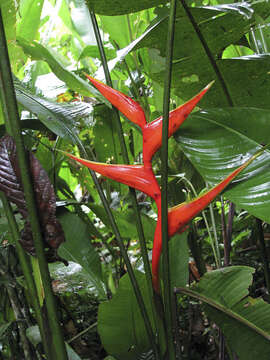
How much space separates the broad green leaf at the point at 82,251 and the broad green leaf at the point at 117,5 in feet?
1.17

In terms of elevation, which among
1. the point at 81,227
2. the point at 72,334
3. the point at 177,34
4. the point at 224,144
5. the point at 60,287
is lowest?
the point at 72,334

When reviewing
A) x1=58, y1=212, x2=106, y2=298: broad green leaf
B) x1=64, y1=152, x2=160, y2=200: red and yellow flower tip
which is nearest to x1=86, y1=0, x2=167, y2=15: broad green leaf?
x1=64, y1=152, x2=160, y2=200: red and yellow flower tip

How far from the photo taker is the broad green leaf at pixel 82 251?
73 centimetres

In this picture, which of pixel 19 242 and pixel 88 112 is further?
pixel 88 112

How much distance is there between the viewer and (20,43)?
67cm

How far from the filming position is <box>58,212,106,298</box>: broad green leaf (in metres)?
0.73

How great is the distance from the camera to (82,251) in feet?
2.44

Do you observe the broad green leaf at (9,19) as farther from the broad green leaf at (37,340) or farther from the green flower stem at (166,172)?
the broad green leaf at (37,340)

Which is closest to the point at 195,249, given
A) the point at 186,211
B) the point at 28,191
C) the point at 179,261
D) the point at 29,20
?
the point at 179,261

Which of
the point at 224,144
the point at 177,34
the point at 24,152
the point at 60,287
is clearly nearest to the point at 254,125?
the point at 224,144

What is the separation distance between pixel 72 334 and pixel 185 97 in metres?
0.66

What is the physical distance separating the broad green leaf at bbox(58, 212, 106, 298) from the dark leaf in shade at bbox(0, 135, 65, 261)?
0.21 meters

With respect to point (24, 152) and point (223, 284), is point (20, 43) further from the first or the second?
point (223, 284)

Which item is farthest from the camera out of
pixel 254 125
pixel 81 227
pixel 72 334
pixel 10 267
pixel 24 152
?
pixel 72 334
